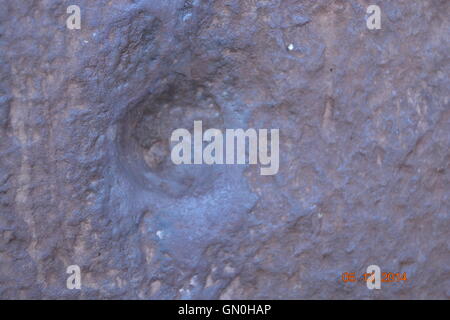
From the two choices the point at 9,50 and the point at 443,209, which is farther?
the point at 443,209

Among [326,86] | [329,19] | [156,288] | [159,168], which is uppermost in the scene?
[329,19]

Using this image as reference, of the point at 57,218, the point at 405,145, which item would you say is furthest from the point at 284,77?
the point at 57,218

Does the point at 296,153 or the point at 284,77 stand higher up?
the point at 284,77

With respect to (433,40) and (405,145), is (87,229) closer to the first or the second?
(405,145)
